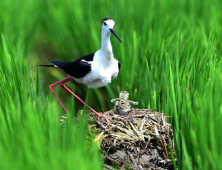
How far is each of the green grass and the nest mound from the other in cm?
12

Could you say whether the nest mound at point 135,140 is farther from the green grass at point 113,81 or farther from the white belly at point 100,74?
the white belly at point 100,74

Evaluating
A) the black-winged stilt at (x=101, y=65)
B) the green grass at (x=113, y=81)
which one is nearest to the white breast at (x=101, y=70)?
the black-winged stilt at (x=101, y=65)

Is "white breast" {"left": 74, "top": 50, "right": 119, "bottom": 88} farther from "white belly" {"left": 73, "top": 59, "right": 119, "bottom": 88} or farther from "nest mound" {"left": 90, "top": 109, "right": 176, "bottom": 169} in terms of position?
"nest mound" {"left": 90, "top": 109, "right": 176, "bottom": 169}

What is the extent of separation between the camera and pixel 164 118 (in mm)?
2314

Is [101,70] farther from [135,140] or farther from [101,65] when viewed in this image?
[135,140]

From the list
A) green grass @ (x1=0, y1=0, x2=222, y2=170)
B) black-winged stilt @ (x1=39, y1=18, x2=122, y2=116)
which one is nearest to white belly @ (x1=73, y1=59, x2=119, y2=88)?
black-winged stilt @ (x1=39, y1=18, x2=122, y2=116)

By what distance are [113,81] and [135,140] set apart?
1.32 m

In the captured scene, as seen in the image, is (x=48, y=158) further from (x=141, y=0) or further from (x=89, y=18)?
(x=141, y=0)

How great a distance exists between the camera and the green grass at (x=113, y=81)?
157 cm

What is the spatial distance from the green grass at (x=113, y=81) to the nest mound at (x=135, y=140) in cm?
12

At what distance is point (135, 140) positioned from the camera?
2.13 metres

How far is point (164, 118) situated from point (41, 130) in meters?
1.03

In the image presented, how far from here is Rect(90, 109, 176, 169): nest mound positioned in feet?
6.75

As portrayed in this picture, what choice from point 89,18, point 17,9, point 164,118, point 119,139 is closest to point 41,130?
point 119,139
